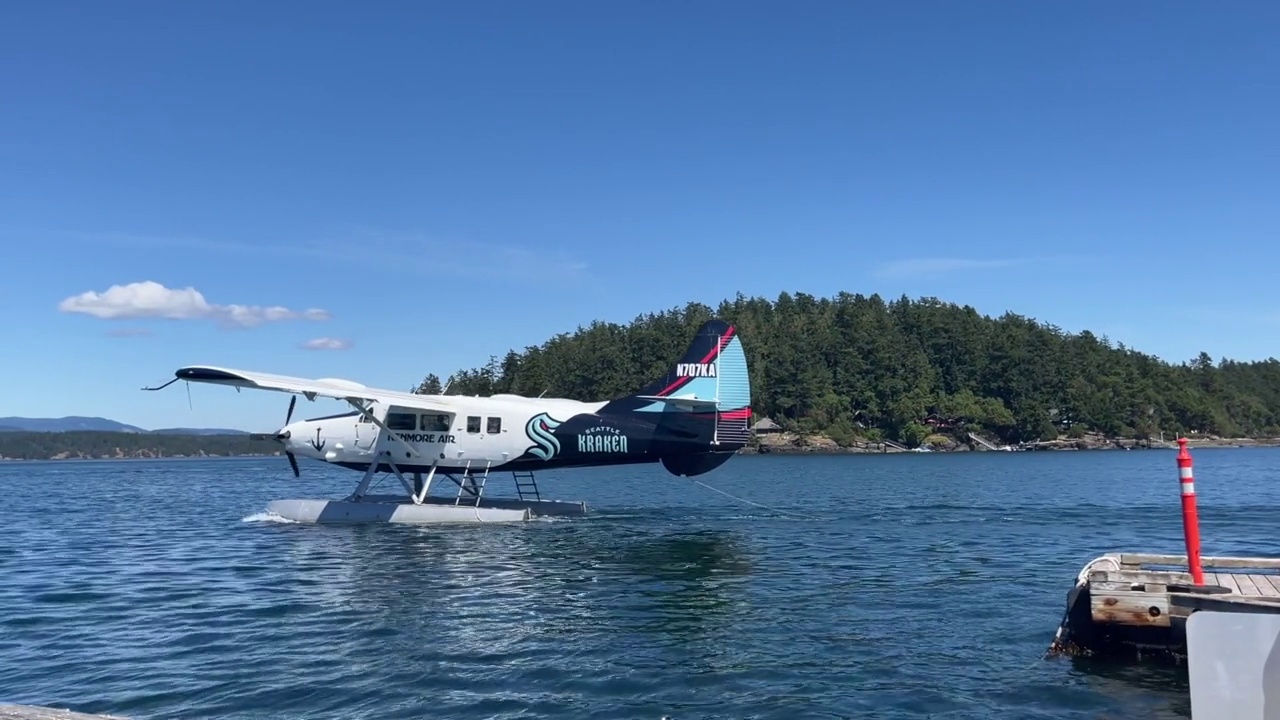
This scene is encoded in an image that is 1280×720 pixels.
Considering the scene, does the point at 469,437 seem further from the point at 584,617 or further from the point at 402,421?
the point at 584,617

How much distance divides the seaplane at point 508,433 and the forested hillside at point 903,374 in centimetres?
8458

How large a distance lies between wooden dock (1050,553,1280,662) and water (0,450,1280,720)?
0.44m

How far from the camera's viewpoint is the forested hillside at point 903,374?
114938mm

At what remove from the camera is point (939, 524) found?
21906mm

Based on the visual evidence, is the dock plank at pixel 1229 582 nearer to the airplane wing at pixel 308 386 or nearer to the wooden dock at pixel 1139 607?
the wooden dock at pixel 1139 607

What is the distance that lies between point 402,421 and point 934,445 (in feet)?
322

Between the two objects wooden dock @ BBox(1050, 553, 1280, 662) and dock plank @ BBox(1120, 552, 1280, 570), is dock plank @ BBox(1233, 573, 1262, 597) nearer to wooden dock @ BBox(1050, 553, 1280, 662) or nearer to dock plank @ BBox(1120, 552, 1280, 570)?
wooden dock @ BBox(1050, 553, 1280, 662)

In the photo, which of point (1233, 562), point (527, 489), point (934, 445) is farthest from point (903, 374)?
point (1233, 562)

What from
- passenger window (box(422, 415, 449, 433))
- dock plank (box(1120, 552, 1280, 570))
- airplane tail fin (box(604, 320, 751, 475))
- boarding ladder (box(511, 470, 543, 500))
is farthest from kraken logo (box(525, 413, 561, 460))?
dock plank (box(1120, 552, 1280, 570))

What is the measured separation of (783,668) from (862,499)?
2324 cm

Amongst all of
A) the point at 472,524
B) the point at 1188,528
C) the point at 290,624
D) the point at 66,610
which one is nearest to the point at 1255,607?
the point at 1188,528

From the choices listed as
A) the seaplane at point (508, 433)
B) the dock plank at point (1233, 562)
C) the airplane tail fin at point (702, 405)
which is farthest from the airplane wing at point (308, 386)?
the dock plank at point (1233, 562)

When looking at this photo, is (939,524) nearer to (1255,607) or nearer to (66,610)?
(1255,607)

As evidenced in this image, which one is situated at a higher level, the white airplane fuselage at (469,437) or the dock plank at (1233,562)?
the white airplane fuselage at (469,437)
